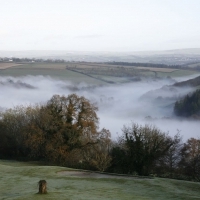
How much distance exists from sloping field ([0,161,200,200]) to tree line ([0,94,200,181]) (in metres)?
7.69

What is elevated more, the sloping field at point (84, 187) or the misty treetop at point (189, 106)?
the sloping field at point (84, 187)

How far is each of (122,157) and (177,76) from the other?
10786cm

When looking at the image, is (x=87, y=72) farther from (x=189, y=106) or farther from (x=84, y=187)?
(x=84, y=187)

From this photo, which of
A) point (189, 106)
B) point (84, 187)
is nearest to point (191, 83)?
point (189, 106)

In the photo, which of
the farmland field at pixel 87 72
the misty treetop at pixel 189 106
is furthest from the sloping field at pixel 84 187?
the farmland field at pixel 87 72

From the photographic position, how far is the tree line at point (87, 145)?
35.0 m

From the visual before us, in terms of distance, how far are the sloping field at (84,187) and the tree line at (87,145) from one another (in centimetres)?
769

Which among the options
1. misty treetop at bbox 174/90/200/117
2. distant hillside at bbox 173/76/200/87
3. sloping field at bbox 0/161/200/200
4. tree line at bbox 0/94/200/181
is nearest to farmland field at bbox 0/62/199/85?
distant hillside at bbox 173/76/200/87

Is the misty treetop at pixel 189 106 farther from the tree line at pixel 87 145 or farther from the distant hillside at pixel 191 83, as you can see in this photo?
the tree line at pixel 87 145

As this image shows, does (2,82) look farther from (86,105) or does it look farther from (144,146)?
(144,146)

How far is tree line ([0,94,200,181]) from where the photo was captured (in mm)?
35000

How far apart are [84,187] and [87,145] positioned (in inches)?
823

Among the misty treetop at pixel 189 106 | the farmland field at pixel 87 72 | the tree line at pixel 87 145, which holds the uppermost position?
the farmland field at pixel 87 72

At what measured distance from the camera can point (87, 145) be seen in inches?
1654
